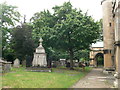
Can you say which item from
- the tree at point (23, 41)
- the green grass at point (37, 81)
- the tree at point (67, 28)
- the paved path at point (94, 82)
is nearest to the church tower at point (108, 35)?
the tree at point (67, 28)

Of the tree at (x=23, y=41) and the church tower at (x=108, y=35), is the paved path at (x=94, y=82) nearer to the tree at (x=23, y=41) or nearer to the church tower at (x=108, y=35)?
the church tower at (x=108, y=35)

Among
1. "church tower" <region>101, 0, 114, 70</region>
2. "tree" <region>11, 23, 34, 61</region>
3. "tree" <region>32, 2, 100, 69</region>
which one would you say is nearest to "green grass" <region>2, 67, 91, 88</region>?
"church tower" <region>101, 0, 114, 70</region>

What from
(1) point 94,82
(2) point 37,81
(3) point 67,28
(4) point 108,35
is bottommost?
(1) point 94,82

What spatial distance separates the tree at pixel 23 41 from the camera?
32000 mm

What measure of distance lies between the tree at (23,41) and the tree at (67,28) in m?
6.28

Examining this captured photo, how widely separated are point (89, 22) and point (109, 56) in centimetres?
534

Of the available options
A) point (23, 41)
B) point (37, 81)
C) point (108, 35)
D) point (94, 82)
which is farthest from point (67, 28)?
point (37, 81)

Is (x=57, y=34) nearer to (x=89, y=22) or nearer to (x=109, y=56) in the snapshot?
(x=89, y=22)

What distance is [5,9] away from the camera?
1174 inches

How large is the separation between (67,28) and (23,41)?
40.1 ft

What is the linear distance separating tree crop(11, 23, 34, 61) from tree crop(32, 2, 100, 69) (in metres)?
6.28

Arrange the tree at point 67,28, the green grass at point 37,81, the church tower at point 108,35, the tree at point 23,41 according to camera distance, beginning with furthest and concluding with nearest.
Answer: the tree at point 23,41, the tree at point 67,28, the church tower at point 108,35, the green grass at point 37,81

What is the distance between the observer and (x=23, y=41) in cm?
3234

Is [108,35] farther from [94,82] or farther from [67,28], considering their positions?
[94,82]
